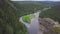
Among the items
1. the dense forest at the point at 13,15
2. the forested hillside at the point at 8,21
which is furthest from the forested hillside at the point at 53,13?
the forested hillside at the point at 8,21

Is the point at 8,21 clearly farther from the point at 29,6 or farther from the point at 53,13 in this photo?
→ the point at 53,13

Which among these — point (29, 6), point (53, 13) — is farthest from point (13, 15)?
point (53, 13)

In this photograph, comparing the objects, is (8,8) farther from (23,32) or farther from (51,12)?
(51,12)

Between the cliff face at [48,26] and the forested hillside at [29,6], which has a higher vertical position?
the forested hillside at [29,6]

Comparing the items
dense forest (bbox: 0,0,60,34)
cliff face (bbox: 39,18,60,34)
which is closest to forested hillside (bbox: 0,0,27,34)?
dense forest (bbox: 0,0,60,34)

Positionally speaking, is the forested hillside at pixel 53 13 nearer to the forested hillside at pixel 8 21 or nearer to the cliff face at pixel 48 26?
the cliff face at pixel 48 26

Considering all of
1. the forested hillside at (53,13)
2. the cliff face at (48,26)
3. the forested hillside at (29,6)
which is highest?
the forested hillside at (29,6)

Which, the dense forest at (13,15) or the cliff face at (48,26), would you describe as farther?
the cliff face at (48,26)

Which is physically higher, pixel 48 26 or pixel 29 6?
pixel 29 6

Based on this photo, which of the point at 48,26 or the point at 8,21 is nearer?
the point at 8,21
